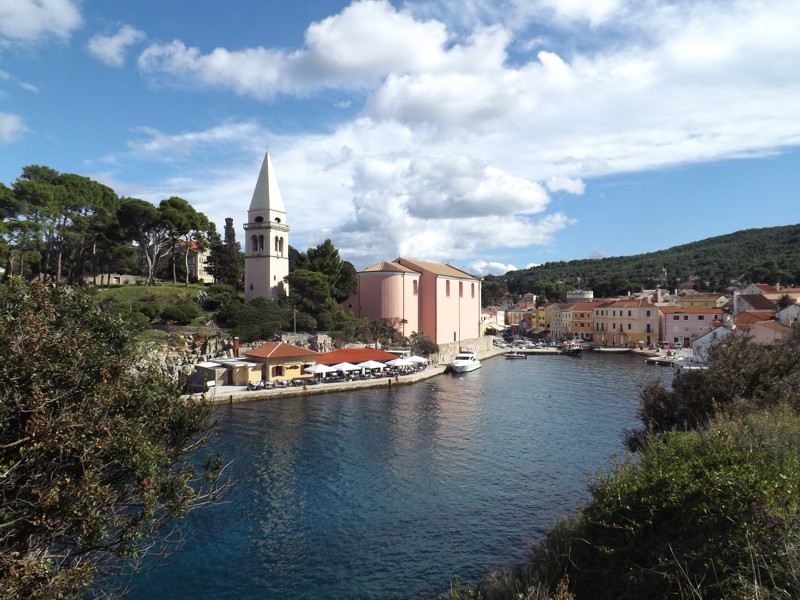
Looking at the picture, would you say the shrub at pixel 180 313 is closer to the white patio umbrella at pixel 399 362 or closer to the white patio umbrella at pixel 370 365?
the white patio umbrella at pixel 370 365

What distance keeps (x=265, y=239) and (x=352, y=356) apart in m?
12.8

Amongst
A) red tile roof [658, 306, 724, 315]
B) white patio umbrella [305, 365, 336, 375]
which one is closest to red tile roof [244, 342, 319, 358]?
white patio umbrella [305, 365, 336, 375]

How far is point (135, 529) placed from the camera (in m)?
5.52

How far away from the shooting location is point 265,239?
38.1 meters

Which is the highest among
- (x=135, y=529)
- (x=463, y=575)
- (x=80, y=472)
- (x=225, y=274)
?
(x=225, y=274)


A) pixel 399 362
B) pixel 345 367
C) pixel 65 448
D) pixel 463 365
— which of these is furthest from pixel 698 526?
pixel 463 365

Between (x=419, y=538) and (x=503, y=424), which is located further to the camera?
(x=503, y=424)

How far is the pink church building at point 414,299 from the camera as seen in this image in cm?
4216

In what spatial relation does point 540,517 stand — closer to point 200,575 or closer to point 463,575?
point 463,575

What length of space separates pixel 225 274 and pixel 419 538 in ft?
124

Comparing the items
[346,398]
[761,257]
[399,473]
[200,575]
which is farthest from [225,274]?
[761,257]

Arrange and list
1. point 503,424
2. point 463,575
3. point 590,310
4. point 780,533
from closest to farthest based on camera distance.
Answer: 1. point 780,533
2. point 463,575
3. point 503,424
4. point 590,310

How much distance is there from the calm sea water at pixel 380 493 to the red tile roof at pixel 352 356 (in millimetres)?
4960

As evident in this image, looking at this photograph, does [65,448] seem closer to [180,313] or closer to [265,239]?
[180,313]
